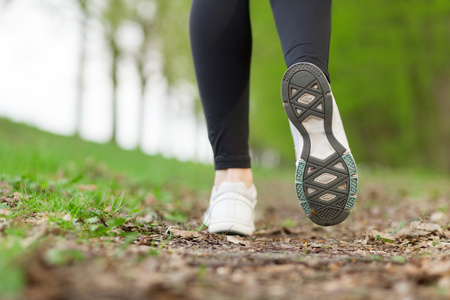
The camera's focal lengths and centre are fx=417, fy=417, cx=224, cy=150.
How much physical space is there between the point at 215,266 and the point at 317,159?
0.62 m

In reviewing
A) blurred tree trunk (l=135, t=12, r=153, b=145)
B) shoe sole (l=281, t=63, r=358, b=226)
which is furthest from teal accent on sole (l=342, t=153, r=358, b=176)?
blurred tree trunk (l=135, t=12, r=153, b=145)

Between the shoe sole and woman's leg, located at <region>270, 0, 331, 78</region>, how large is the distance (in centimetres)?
9

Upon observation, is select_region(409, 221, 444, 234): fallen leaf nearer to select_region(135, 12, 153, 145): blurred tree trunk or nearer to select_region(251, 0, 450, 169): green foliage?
select_region(251, 0, 450, 169): green foliage

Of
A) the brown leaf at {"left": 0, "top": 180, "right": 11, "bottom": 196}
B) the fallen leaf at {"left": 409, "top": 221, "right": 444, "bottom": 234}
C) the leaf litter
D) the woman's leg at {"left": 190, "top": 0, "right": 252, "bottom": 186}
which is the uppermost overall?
the woman's leg at {"left": 190, "top": 0, "right": 252, "bottom": 186}

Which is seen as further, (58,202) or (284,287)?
(58,202)

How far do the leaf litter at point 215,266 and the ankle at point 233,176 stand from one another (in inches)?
11.5

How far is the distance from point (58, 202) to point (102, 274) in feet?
2.82

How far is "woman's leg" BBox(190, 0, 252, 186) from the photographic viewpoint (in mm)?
1873

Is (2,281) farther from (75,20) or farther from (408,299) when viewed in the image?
(75,20)

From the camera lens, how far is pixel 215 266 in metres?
1.07

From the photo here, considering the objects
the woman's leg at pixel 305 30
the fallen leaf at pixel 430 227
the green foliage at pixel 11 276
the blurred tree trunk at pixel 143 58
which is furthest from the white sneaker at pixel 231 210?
the blurred tree trunk at pixel 143 58

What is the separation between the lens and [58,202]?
162 cm

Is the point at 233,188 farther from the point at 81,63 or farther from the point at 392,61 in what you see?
the point at 81,63

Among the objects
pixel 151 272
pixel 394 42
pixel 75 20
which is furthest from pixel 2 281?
pixel 75 20
